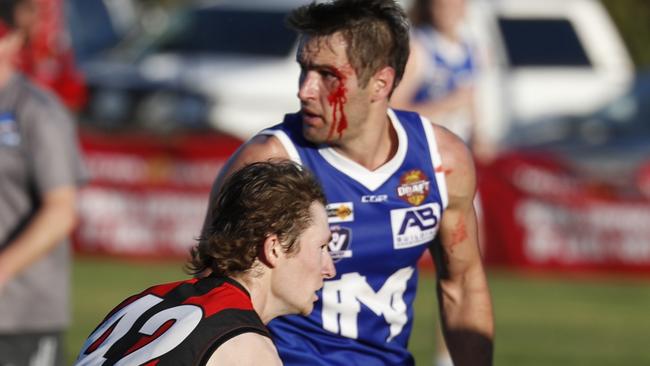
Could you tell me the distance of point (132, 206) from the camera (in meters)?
15.2

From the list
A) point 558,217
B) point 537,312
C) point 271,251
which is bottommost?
point 537,312

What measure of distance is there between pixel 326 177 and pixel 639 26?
74.1 ft

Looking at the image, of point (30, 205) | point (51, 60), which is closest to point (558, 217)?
point (51, 60)

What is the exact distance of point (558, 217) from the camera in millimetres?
14773

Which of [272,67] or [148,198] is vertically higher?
[272,67]

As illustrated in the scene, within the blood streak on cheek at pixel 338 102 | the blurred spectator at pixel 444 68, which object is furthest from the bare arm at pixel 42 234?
the blurred spectator at pixel 444 68

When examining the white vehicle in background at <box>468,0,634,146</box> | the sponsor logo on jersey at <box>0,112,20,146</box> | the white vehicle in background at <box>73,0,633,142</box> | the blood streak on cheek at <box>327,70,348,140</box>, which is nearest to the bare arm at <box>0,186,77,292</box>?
the sponsor logo on jersey at <box>0,112,20,146</box>

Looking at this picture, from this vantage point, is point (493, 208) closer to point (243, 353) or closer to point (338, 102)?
point (338, 102)

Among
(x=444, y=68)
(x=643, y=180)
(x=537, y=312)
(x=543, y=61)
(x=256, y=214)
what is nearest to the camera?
(x=256, y=214)

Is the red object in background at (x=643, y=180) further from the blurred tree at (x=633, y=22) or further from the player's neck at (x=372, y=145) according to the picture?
the blurred tree at (x=633, y=22)

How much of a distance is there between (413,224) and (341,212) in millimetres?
292

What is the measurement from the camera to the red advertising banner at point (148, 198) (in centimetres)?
1511

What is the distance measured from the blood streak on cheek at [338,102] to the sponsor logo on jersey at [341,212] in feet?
0.82

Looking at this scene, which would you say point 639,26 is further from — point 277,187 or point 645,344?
point 277,187
